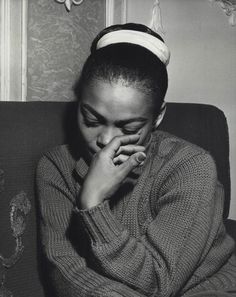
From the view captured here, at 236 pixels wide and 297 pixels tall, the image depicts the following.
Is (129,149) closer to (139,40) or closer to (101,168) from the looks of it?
(101,168)

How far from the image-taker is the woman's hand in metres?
1.01

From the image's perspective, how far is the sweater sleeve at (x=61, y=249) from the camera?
100cm

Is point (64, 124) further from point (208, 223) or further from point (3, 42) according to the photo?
point (208, 223)

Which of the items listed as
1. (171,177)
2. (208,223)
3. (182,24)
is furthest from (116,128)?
(182,24)

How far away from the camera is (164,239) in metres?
1.02

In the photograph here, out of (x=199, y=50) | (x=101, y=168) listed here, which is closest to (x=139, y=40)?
(x=101, y=168)

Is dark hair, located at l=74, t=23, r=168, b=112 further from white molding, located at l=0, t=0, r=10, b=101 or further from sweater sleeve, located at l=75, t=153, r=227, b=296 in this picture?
white molding, located at l=0, t=0, r=10, b=101

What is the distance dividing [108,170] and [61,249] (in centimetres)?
27

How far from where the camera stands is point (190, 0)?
2.01 m

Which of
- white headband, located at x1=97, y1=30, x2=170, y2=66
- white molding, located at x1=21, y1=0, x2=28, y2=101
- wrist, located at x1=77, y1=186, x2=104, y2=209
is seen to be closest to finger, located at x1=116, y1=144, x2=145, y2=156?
wrist, located at x1=77, y1=186, x2=104, y2=209

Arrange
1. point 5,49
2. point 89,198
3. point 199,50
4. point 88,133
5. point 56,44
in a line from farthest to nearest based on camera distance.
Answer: point 199,50, point 56,44, point 5,49, point 88,133, point 89,198

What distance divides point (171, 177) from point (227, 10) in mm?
1315

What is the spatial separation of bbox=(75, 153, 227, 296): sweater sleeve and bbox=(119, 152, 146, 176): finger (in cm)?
9

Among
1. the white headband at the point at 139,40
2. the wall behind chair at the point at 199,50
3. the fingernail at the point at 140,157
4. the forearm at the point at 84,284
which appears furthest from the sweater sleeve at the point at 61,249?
the wall behind chair at the point at 199,50
